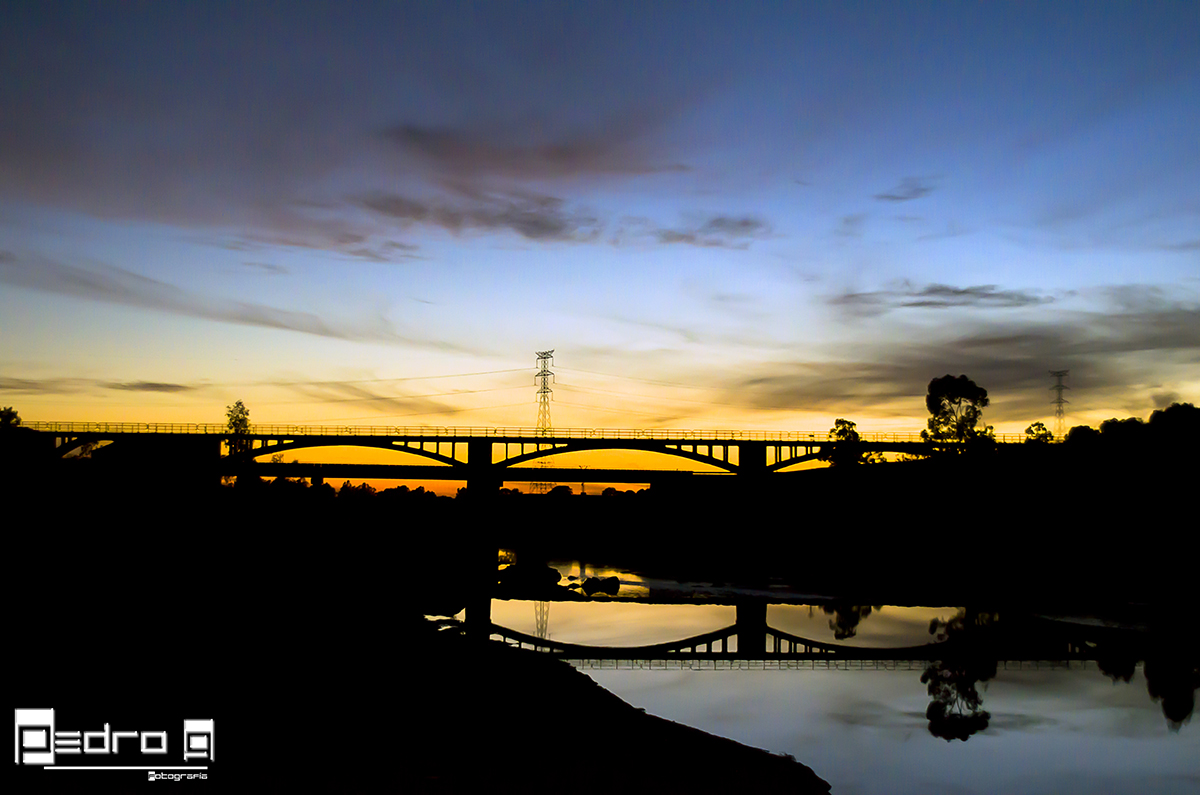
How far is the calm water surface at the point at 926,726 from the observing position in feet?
59.1

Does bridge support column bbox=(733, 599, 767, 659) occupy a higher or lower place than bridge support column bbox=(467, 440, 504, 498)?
lower

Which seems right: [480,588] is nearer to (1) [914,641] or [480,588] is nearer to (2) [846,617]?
(2) [846,617]

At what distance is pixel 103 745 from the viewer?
Answer: 626 inches

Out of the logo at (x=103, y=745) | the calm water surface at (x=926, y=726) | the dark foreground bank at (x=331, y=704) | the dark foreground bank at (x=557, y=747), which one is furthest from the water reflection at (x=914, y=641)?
the logo at (x=103, y=745)

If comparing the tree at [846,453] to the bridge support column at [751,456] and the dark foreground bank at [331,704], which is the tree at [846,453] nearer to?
the bridge support column at [751,456]

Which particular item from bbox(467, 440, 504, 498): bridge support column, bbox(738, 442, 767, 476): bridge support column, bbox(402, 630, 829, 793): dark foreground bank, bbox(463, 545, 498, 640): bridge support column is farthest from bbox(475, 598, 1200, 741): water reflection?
bbox(738, 442, 767, 476): bridge support column

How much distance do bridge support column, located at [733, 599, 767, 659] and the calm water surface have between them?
2.47 metres

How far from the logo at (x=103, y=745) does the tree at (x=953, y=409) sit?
111 metres

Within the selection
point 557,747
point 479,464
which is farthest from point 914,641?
point 479,464

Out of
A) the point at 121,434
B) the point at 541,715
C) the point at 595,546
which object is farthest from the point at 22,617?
the point at 121,434

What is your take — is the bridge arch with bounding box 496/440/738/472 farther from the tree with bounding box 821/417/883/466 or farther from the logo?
the logo

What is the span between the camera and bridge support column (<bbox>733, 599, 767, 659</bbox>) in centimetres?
3141

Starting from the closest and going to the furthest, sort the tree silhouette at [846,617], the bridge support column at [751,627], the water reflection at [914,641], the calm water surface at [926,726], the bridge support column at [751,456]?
the calm water surface at [926,726] → the water reflection at [914,641] → the bridge support column at [751,627] → the tree silhouette at [846,617] → the bridge support column at [751,456]

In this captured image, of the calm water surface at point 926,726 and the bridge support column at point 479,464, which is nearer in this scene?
the calm water surface at point 926,726
